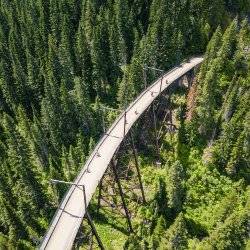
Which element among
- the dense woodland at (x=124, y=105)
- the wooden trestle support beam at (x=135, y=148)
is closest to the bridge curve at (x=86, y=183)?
the wooden trestle support beam at (x=135, y=148)

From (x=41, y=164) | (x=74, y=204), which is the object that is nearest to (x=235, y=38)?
(x=41, y=164)

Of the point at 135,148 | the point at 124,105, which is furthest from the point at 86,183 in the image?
the point at 124,105

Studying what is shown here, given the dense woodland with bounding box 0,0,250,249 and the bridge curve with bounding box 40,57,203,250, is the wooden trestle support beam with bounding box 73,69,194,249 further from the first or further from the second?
the dense woodland with bounding box 0,0,250,249

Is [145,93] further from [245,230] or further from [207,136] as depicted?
[245,230]

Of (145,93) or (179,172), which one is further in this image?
(145,93)

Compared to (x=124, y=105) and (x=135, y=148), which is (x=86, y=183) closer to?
(x=135, y=148)
